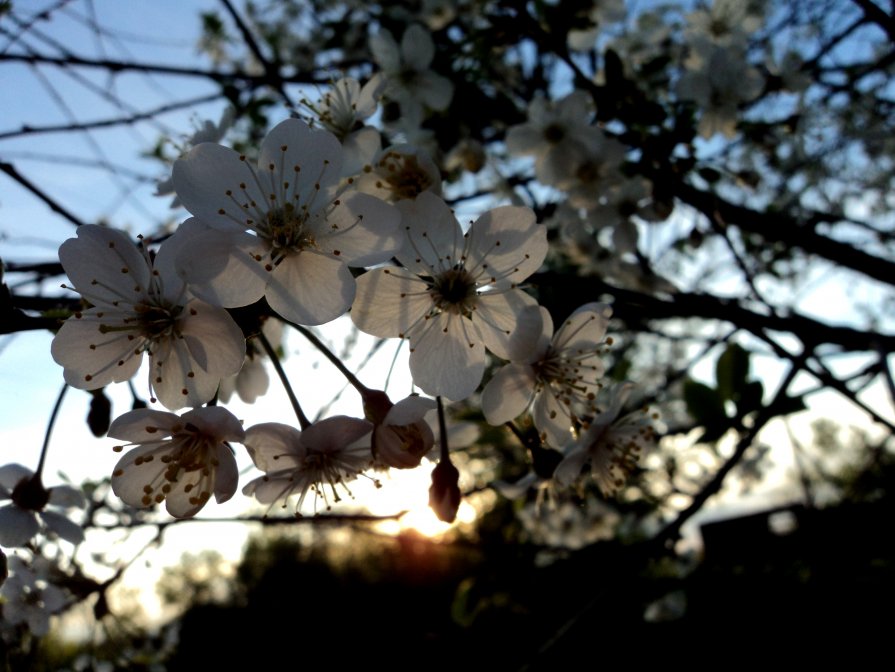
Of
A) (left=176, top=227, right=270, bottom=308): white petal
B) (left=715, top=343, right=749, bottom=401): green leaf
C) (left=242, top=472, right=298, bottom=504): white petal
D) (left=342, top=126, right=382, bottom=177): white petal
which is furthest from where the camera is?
(left=715, top=343, right=749, bottom=401): green leaf

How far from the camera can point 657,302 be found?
123 centimetres

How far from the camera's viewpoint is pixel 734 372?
185 centimetres

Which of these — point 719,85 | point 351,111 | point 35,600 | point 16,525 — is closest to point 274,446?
point 16,525

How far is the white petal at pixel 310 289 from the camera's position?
0.91 metres

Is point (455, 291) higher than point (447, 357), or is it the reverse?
Result: point (455, 291)

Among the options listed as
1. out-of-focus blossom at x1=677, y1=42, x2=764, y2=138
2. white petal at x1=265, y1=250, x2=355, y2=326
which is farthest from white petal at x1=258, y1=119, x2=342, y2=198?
out-of-focus blossom at x1=677, y1=42, x2=764, y2=138

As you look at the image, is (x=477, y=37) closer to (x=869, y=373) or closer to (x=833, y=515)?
(x=869, y=373)

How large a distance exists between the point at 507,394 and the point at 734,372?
40.6 inches

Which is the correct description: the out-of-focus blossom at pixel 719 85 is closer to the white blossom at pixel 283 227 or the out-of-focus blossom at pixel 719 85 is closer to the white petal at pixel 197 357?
the white blossom at pixel 283 227

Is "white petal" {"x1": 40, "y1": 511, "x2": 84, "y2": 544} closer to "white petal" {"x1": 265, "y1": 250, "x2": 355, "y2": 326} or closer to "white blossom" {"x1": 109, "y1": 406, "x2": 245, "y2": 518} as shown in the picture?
"white blossom" {"x1": 109, "y1": 406, "x2": 245, "y2": 518}

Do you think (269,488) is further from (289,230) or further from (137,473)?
(289,230)

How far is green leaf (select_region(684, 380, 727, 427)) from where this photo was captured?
6.09 feet

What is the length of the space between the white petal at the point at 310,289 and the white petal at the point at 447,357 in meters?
0.19

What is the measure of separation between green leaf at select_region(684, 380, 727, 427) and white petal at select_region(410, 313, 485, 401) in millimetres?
1024
